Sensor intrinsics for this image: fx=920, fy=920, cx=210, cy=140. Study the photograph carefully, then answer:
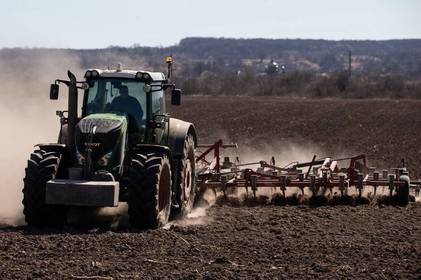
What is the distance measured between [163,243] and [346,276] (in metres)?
2.64

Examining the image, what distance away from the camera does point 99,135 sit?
12109 millimetres

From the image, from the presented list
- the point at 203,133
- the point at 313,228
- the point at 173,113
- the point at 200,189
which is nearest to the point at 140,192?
the point at 313,228

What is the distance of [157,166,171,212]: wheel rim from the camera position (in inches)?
493

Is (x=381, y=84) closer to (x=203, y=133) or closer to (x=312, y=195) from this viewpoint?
(x=203, y=133)

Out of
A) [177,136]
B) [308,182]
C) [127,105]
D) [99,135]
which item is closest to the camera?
[99,135]

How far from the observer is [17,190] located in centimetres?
1580

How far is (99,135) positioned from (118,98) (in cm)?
112

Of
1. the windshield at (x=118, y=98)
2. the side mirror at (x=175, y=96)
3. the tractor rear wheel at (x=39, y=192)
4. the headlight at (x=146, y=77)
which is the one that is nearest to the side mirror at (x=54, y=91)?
the windshield at (x=118, y=98)

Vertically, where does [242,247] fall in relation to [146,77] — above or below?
below

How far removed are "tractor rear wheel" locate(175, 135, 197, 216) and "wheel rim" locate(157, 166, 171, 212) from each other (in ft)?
2.31

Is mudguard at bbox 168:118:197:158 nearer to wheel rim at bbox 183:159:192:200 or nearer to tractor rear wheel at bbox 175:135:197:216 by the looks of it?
tractor rear wheel at bbox 175:135:197:216

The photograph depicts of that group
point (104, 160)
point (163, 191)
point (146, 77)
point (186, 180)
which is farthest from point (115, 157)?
point (186, 180)

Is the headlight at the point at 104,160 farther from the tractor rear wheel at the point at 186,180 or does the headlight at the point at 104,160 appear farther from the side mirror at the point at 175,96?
the side mirror at the point at 175,96

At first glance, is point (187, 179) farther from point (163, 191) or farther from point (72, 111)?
point (72, 111)
